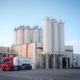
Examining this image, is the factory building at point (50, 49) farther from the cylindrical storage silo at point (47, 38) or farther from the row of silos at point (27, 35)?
the row of silos at point (27, 35)

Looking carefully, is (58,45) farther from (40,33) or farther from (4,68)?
(4,68)

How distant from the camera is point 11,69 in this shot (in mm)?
44875

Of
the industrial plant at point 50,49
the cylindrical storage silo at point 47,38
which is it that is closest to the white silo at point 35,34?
the industrial plant at point 50,49

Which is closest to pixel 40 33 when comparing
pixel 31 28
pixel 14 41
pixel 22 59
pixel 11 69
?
pixel 31 28

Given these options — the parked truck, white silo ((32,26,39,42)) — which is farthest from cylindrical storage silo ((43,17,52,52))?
white silo ((32,26,39,42))

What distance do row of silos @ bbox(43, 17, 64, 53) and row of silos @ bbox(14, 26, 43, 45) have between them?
1576 cm

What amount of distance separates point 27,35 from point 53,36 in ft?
60.7

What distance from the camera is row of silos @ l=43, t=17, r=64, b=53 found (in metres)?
60.3

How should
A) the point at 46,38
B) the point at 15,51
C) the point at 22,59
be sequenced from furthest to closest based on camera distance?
the point at 15,51 → the point at 46,38 → the point at 22,59

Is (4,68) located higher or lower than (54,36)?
lower

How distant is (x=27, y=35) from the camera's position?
254 feet

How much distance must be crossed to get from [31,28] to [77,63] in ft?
84.4

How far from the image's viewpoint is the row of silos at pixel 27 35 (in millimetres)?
77250

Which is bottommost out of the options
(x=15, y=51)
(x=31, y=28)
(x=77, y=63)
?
(x=77, y=63)
